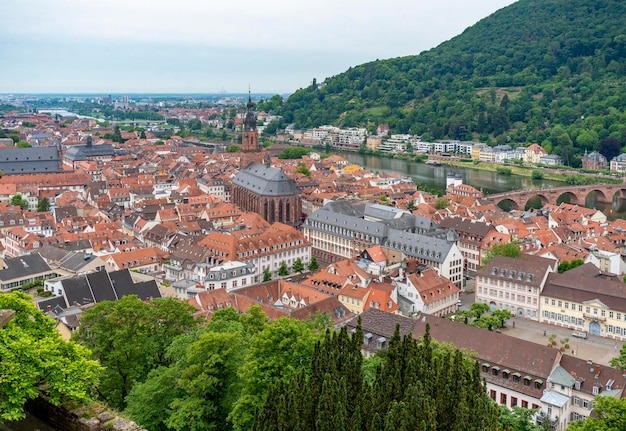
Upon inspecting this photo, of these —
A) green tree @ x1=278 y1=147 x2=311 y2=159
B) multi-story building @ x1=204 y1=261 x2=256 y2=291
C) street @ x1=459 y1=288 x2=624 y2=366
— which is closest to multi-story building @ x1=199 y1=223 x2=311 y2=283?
multi-story building @ x1=204 y1=261 x2=256 y2=291

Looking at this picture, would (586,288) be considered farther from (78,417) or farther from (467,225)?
(78,417)

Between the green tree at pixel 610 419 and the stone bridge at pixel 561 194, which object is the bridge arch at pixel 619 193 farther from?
the green tree at pixel 610 419

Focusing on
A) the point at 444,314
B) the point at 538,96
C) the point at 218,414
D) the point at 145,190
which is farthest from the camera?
the point at 538,96

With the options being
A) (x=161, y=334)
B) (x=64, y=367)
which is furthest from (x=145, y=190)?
(x=64, y=367)

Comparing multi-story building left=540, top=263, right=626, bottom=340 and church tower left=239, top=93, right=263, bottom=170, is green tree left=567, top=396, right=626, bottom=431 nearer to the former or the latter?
multi-story building left=540, top=263, right=626, bottom=340

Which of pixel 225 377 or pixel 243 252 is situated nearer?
pixel 225 377

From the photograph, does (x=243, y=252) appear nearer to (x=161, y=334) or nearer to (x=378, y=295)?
(x=378, y=295)
